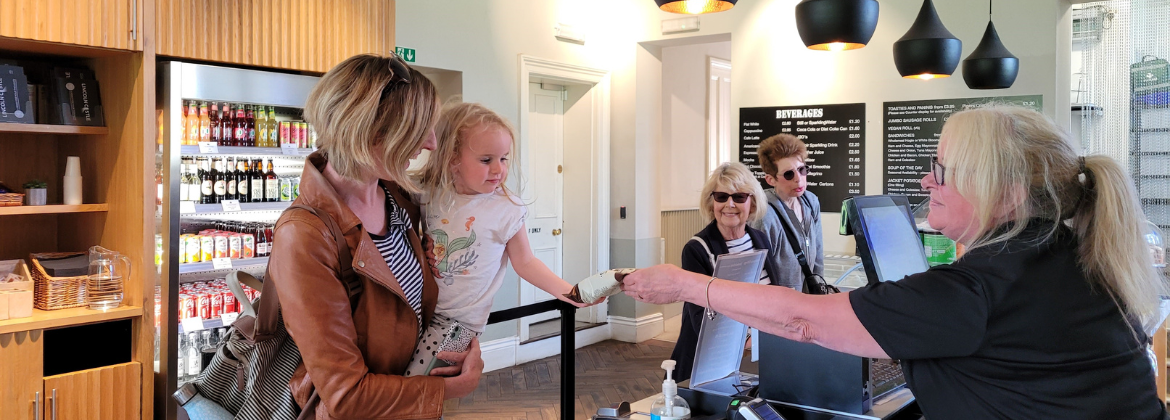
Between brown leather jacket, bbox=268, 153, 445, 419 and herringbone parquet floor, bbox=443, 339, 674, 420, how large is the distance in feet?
10.5

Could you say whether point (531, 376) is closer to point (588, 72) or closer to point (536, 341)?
point (536, 341)

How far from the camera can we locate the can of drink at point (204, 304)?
11.3 ft


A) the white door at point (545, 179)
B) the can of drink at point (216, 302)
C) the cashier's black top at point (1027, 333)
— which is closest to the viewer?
the cashier's black top at point (1027, 333)

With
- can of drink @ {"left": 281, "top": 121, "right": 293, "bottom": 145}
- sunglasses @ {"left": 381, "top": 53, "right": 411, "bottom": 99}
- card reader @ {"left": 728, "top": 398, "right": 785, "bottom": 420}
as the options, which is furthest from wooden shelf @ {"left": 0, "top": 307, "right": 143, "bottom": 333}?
card reader @ {"left": 728, "top": 398, "right": 785, "bottom": 420}

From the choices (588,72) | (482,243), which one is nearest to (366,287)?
(482,243)

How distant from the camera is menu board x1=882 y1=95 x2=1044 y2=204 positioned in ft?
18.2

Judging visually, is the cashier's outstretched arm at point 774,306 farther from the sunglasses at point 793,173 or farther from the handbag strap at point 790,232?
the sunglasses at point 793,173

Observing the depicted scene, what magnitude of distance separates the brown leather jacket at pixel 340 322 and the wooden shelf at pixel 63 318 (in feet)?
6.57

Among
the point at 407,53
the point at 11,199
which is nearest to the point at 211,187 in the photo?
the point at 11,199

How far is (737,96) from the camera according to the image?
21.0 ft

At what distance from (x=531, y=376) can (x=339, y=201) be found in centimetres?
426

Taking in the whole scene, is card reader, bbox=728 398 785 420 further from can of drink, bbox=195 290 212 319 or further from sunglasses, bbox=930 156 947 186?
can of drink, bbox=195 290 212 319

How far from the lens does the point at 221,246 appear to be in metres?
3.54

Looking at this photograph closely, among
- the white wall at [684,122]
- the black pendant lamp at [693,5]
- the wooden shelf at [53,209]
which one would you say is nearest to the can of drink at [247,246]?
the wooden shelf at [53,209]
